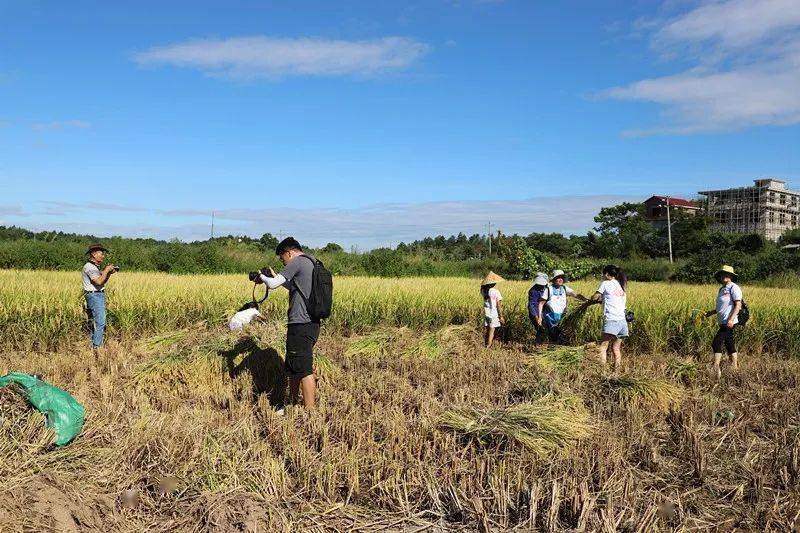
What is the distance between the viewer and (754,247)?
105 feet

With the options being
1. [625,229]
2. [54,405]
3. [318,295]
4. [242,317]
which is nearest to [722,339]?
[318,295]

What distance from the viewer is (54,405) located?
3941 millimetres

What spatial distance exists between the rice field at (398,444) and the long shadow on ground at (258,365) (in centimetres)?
2

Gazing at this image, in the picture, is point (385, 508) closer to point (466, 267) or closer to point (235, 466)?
point (235, 466)

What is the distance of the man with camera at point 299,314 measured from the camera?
5.25 meters

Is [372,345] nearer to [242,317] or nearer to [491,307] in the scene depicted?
[491,307]

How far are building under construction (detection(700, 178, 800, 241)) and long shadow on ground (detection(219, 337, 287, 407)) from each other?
61709mm

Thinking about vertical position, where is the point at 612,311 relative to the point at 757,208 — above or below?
below

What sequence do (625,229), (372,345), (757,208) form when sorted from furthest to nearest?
(757,208), (625,229), (372,345)

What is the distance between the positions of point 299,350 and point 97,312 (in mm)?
3930

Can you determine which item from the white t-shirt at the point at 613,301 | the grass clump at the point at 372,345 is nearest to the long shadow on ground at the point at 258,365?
the grass clump at the point at 372,345

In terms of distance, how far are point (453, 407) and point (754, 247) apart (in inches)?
1286

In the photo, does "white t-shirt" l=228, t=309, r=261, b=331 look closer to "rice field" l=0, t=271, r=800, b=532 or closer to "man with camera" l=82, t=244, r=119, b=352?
"rice field" l=0, t=271, r=800, b=532

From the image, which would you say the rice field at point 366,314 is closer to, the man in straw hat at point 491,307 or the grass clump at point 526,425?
the man in straw hat at point 491,307
